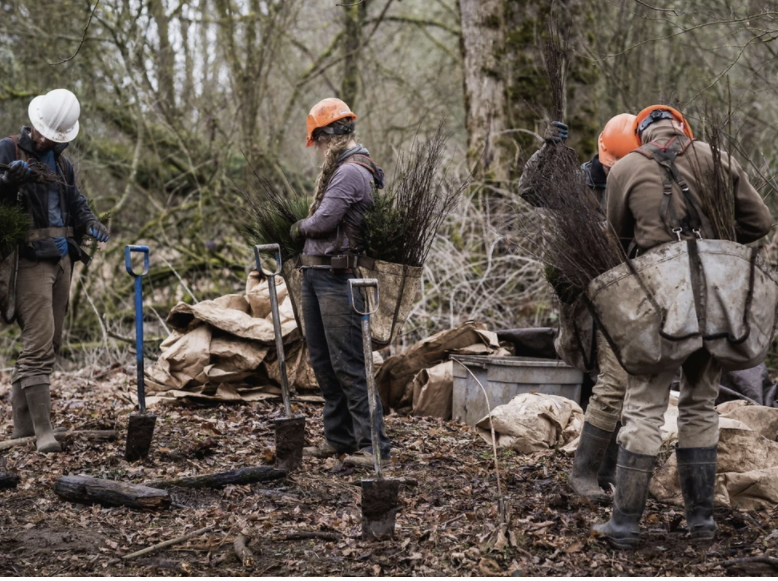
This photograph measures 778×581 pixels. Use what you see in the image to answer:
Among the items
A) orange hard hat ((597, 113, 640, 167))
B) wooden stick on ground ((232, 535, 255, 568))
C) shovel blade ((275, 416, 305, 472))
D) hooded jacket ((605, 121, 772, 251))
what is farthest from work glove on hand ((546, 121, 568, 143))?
wooden stick on ground ((232, 535, 255, 568))

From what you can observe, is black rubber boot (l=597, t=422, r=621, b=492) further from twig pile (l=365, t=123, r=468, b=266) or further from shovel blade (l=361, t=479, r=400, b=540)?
twig pile (l=365, t=123, r=468, b=266)

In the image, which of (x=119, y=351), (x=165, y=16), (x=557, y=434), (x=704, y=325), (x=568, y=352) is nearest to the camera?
(x=704, y=325)

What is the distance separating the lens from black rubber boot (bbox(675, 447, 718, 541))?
140 inches

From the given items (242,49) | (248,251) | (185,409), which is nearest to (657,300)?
(185,409)

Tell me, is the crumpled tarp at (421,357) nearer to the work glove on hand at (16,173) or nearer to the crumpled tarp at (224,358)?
the crumpled tarp at (224,358)

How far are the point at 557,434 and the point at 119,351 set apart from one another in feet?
17.5

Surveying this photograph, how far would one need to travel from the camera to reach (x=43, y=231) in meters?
5.28

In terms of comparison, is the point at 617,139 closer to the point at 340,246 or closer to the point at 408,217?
the point at 408,217

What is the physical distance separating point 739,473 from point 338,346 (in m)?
2.25

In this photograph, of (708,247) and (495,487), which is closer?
(708,247)

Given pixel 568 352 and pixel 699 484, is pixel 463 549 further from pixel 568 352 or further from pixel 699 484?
pixel 568 352

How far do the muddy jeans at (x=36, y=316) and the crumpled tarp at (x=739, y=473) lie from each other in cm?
375

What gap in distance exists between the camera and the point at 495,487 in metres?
4.61

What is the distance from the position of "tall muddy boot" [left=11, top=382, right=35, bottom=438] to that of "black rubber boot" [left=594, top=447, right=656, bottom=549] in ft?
13.0
